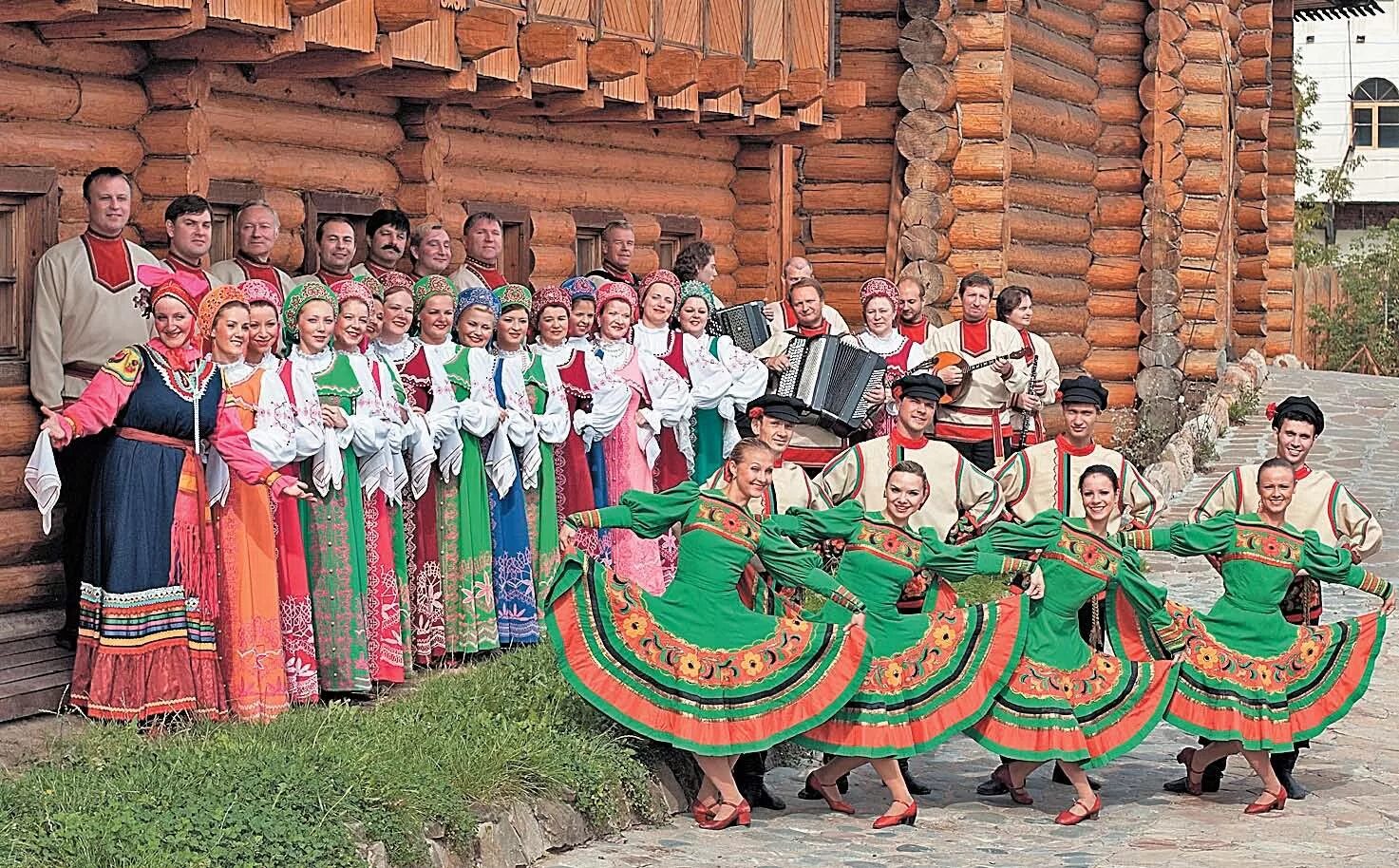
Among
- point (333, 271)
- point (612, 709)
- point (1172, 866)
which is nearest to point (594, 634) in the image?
point (612, 709)

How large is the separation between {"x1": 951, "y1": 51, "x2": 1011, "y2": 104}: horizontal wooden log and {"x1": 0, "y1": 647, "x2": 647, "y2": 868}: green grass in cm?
930

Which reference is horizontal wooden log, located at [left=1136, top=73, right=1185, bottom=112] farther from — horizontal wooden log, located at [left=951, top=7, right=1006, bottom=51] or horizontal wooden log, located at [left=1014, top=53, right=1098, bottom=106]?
horizontal wooden log, located at [left=951, top=7, right=1006, bottom=51]

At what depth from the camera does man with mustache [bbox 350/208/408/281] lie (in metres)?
10.1

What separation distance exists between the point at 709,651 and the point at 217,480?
2.10 meters

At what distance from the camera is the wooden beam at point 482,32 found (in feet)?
34.4

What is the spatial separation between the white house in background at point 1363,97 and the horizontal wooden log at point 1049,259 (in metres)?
23.4

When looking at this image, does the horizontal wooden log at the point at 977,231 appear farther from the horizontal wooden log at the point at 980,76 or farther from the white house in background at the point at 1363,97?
the white house in background at the point at 1363,97

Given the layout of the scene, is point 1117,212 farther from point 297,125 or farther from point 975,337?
point 297,125

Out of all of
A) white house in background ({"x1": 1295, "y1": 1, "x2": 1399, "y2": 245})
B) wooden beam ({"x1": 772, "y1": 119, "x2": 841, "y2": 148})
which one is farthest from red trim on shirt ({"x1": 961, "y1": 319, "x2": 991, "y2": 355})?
white house in background ({"x1": 1295, "y1": 1, "x2": 1399, "y2": 245})

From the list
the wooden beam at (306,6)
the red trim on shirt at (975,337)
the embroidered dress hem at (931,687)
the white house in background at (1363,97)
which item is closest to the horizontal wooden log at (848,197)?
the red trim on shirt at (975,337)

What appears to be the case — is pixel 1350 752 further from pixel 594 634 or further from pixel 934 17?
pixel 934 17

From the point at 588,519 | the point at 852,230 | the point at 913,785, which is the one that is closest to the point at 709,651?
the point at 588,519

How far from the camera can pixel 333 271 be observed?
9.74 metres

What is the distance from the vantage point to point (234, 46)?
9031mm
